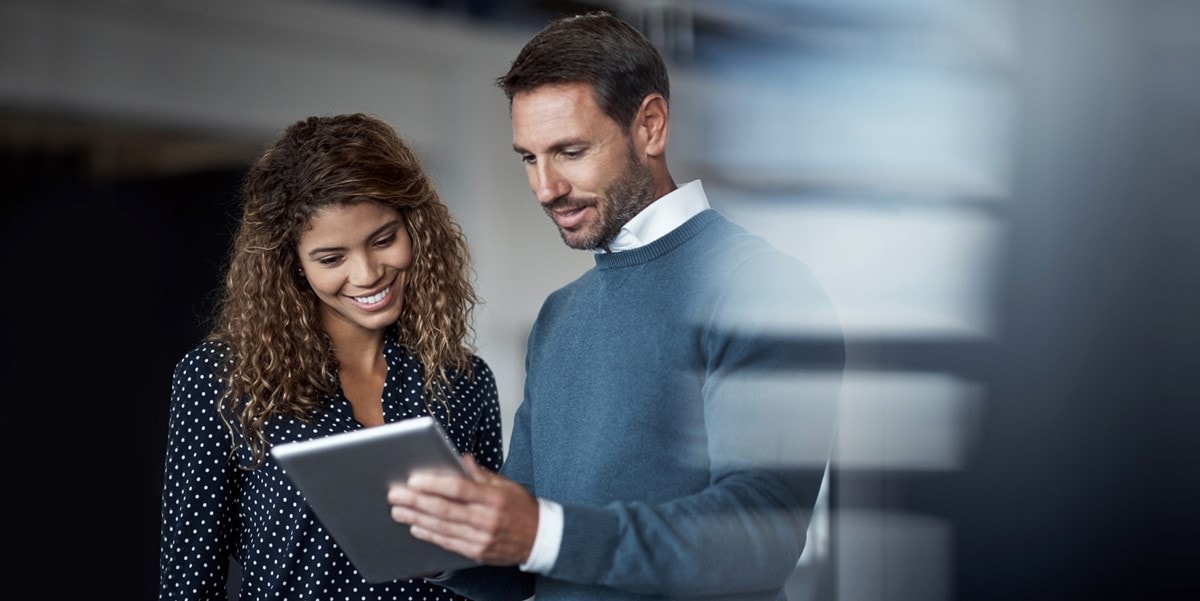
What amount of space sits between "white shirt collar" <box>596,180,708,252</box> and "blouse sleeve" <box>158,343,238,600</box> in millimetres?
501

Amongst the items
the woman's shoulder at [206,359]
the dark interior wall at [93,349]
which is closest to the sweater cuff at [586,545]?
the woman's shoulder at [206,359]

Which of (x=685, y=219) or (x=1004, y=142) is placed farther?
(x=685, y=219)

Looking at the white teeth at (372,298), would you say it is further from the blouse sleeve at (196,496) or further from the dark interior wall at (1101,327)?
the dark interior wall at (1101,327)

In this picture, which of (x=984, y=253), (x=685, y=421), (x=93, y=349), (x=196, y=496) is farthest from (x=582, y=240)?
(x=93, y=349)

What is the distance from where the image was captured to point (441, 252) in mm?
1462

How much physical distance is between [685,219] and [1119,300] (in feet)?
1.62

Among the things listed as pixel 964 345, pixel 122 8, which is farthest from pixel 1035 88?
pixel 122 8

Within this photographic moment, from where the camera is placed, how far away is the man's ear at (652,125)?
110 cm

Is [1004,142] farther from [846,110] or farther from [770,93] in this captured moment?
[770,93]

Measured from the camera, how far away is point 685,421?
1025mm

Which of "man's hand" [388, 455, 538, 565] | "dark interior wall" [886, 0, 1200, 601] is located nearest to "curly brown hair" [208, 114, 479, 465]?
"man's hand" [388, 455, 538, 565]

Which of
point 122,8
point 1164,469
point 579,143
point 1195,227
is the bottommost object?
point 1164,469

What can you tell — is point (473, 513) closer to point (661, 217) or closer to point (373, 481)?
point (373, 481)

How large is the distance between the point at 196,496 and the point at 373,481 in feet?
1.47
